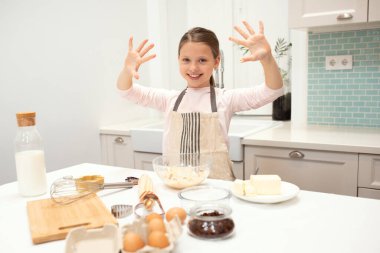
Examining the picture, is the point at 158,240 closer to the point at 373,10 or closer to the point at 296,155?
the point at 296,155

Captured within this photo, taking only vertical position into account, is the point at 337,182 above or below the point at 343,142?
below

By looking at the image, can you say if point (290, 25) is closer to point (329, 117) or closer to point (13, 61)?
point (329, 117)

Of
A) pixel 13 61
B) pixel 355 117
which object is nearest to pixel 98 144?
pixel 13 61

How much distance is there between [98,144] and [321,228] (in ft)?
6.20

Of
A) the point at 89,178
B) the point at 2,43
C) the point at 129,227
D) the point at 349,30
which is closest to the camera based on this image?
the point at 129,227

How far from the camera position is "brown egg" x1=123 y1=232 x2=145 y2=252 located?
670 mm

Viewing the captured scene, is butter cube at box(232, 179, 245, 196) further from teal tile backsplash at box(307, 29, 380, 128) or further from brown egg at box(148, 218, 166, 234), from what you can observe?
teal tile backsplash at box(307, 29, 380, 128)

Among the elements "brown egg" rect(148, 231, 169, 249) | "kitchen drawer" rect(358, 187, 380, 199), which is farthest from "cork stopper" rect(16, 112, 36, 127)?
"kitchen drawer" rect(358, 187, 380, 199)

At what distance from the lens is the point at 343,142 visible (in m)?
1.73

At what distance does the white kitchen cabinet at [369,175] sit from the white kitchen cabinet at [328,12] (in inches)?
27.2

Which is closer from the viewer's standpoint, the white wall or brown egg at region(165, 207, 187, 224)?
brown egg at region(165, 207, 187, 224)

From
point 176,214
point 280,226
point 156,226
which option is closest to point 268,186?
point 280,226

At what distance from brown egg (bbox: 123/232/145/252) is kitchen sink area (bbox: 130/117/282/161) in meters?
1.28

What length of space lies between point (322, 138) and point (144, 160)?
107 centimetres
